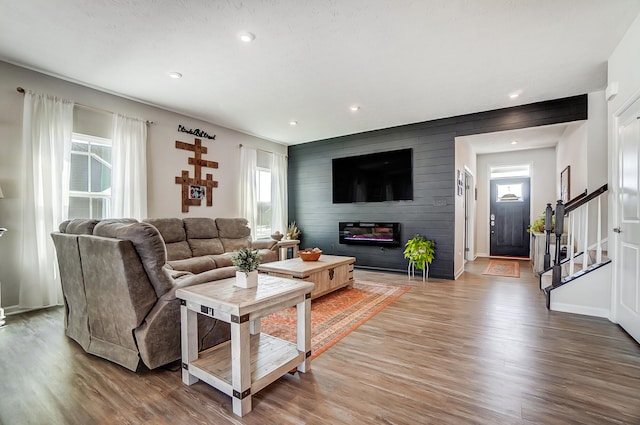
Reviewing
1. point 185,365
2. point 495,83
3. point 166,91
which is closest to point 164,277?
point 185,365

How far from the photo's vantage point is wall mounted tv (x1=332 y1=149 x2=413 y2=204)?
547cm

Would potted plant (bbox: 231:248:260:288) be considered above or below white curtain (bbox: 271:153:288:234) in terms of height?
below

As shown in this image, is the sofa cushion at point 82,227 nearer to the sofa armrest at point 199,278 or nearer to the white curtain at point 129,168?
the sofa armrest at point 199,278

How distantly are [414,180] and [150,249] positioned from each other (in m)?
4.51

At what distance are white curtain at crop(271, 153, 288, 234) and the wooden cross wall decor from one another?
1.49 metres

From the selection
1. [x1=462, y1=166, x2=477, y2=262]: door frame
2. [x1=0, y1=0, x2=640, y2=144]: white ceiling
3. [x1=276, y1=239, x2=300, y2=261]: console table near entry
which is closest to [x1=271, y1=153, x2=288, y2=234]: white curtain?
[x1=276, y1=239, x2=300, y2=261]: console table near entry

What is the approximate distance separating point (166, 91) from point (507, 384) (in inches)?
187

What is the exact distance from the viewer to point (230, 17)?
2.44 m

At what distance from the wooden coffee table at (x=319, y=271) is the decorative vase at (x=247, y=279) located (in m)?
1.49

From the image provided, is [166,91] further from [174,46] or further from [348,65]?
[348,65]

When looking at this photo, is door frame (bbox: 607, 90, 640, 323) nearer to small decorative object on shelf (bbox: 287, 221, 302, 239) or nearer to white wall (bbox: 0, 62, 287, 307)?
small decorative object on shelf (bbox: 287, 221, 302, 239)

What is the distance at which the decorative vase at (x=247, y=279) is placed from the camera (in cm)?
196

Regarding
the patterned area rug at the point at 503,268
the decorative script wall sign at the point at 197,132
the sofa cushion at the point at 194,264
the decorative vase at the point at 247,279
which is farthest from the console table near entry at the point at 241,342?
the patterned area rug at the point at 503,268

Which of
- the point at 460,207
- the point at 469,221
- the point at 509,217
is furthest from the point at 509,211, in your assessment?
the point at 460,207
